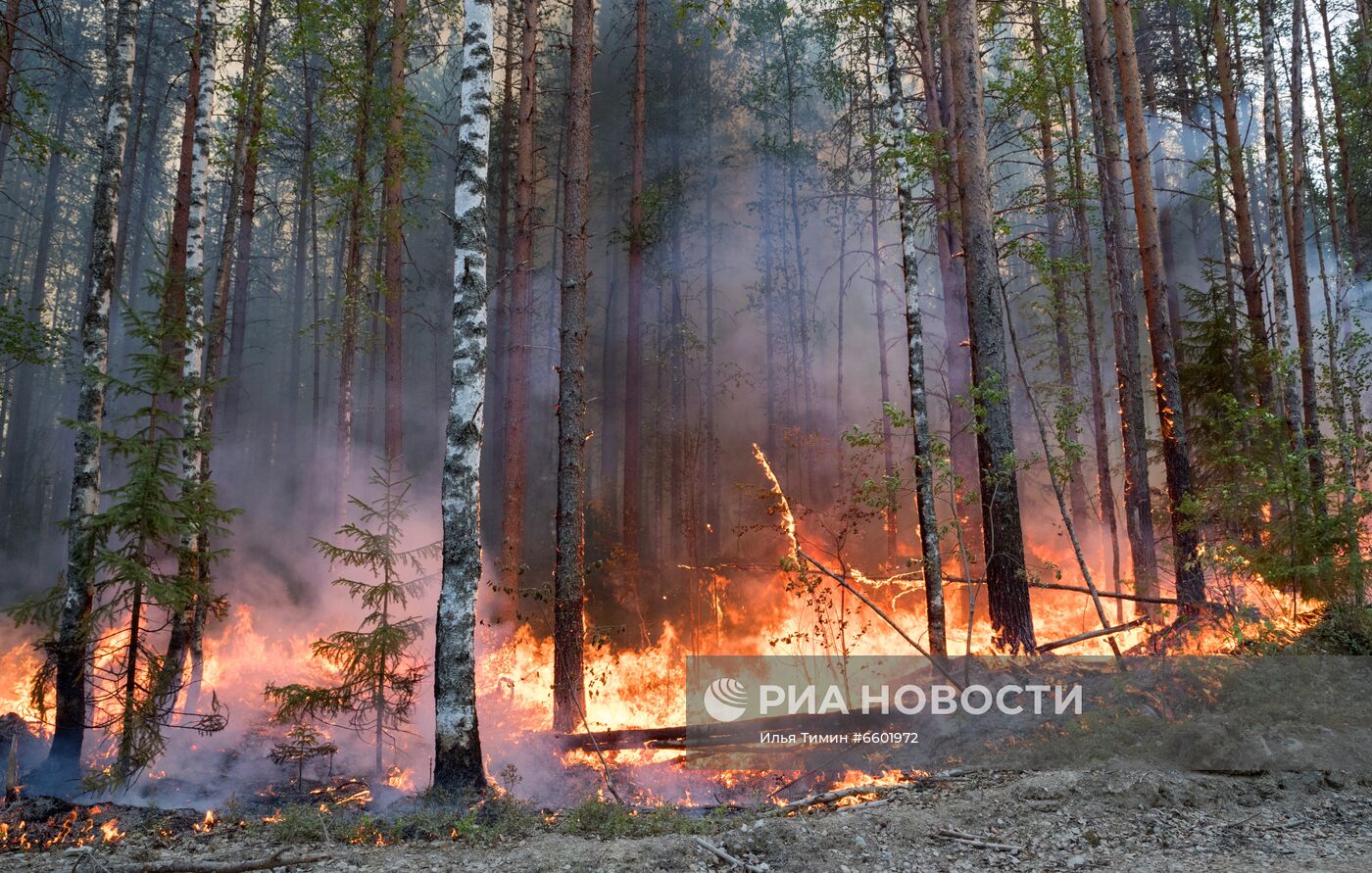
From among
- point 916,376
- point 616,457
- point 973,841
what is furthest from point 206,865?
point 616,457

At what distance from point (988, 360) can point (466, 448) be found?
6.55m

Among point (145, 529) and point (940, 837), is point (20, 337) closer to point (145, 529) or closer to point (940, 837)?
point (145, 529)

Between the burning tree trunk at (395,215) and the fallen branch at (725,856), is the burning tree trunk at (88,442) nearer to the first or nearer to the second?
the burning tree trunk at (395,215)

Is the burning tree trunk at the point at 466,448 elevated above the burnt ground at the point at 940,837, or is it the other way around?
the burning tree trunk at the point at 466,448

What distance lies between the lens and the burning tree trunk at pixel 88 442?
824 centimetres

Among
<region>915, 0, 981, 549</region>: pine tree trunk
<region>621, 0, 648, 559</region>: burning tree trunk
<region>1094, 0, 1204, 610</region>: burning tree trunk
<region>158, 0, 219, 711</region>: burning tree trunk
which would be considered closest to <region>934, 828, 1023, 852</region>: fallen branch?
<region>1094, 0, 1204, 610</region>: burning tree trunk

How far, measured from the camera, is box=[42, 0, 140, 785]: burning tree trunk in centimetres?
824

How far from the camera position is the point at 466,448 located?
7.56 meters

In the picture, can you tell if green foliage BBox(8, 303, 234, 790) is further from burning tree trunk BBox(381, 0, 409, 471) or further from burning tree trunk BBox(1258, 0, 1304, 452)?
burning tree trunk BBox(1258, 0, 1304, 452)

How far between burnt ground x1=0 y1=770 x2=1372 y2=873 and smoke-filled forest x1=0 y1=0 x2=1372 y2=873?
89mm

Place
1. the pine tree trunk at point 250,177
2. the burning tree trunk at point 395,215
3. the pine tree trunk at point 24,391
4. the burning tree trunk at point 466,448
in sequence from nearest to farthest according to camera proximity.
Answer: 1. the burning tree trunk at point 466,448
2. the pine tree trunk at point 250,177
3. the burning tree trunk at point 395,215
4. the pine tree trunk at point 24,391

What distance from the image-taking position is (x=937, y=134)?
9.27m

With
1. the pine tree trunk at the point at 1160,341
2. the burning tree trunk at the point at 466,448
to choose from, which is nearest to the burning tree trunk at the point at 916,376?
the pine tree trunk at the point at 1160,341

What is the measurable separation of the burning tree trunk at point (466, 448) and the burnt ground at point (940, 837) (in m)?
0.95
